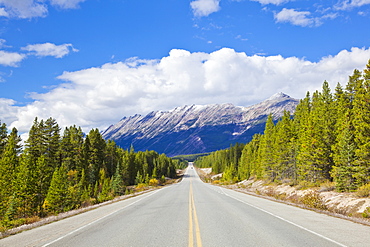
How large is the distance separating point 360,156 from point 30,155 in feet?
148

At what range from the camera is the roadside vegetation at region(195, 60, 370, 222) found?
2366 centimetres

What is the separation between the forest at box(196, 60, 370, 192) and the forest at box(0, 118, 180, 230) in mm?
26192

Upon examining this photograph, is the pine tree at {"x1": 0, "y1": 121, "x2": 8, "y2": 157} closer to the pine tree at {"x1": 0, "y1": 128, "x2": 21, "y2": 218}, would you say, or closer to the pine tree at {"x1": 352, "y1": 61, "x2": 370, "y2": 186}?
the pine tree at {"x1": 0, "y1": 128, "x2": 21, "y2": 218}

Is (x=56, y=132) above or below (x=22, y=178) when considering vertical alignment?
above

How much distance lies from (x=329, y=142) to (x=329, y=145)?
532mm

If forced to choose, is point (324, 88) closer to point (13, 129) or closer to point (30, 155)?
point (30, 155)

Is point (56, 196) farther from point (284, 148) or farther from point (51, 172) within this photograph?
point (284, 148)

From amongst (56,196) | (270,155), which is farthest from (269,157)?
(56,196)

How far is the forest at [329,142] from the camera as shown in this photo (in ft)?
78.5

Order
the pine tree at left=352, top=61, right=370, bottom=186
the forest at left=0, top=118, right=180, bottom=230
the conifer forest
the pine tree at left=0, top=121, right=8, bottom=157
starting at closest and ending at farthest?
the pine tree at left=352, top=61, right=370, bottom=186 → the conifer forest → the forest at left=0, top=118, right=180, bottom=230 → the pine tree at left=0, top=121, right=8, bottom=157

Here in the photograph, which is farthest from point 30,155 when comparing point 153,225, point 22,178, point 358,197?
point 358,197

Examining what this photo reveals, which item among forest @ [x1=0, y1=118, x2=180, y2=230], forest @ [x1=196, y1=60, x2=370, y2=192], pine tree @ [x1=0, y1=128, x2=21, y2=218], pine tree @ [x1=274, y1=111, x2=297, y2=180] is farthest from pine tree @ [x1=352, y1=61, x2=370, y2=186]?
pine tree @ [x1=0, y1=128, x2=21, y2=218]

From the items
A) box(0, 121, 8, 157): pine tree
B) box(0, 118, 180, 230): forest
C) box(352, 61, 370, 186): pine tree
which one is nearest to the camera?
box(352, 61, 370, 186): pine tree

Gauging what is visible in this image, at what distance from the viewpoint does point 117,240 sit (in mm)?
8453
